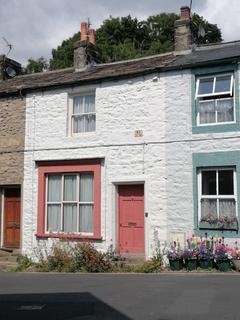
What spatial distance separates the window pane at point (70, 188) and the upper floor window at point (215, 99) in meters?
4.79

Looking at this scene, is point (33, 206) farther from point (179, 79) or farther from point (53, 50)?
point (53, 50)

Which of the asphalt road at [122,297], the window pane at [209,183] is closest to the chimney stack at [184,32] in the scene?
the window pane at [209,183]

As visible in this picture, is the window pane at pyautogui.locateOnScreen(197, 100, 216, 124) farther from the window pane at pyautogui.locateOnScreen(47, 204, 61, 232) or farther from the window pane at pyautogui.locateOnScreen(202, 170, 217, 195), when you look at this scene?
the window pane at pyautogui.locateOnScreen(47, 204, 61, 232)

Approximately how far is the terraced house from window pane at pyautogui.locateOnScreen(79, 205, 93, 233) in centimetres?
3

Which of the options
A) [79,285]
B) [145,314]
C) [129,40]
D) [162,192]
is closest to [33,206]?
[162,192]

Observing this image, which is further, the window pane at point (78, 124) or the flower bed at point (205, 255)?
the window pane at point (78, 124)

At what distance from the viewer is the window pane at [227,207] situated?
14.1m

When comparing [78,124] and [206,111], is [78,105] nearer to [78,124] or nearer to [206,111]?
[78,124]

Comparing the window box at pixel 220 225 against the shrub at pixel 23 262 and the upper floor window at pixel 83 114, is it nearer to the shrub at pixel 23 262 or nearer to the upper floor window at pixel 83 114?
the upper floor window at pixel 83 114

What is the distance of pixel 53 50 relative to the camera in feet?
132

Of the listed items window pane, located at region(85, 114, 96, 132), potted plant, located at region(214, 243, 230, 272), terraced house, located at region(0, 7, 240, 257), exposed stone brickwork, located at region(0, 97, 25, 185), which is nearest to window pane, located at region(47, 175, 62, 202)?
terraced house, located at region(0, 7, 240, 257)

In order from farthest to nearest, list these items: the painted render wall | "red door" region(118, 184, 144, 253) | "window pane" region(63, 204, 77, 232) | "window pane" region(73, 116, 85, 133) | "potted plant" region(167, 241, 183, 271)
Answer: "window pane" region(73, 116, 85, 133) < "window pane" region(63, 204, 77, 232) < "red door" region(118, 184, 144, 253) < the painted render wall < "potted plant" region(167, 241, 183, 271)

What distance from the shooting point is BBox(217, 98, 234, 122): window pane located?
573 inches

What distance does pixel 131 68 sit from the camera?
16.6 metres
